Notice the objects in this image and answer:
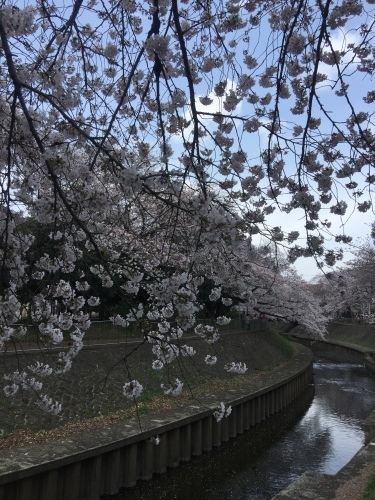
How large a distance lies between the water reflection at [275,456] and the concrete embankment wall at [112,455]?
1.24 ft

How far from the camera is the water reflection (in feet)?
37.8

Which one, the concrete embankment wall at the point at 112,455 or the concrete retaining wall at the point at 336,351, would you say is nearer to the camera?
the concrete embankment wall at the point at 112,455

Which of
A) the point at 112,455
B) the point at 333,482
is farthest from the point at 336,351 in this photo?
the point at 333,482

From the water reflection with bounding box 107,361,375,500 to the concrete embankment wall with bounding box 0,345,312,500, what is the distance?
14.8 inches

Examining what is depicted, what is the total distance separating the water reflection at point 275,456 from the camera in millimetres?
11523

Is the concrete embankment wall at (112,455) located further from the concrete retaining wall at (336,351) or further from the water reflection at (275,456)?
the concrete retaining wall at (336,351)

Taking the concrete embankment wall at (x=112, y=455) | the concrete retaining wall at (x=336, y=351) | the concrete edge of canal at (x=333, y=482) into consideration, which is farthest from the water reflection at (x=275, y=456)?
the concrete retaining wall at (x=336, y=351)

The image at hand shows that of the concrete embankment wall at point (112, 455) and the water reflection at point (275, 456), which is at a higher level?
the concrete embankment wall at point (112, 455)

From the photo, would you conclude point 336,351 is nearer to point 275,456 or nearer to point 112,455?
point 275,456

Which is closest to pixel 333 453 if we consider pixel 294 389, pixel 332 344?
pixel 294 389

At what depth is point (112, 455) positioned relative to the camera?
419 inches

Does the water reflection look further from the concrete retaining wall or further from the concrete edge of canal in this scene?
the concrete retaining wall

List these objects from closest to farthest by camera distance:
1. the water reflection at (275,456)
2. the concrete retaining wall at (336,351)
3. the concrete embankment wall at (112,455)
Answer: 1. the concrete embankment wall at (112,455)
2. the water reflection at (275,456)
3. the concrete retaining wall at (336,351)

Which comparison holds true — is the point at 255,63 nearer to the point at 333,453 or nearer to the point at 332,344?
the point at 333,453
